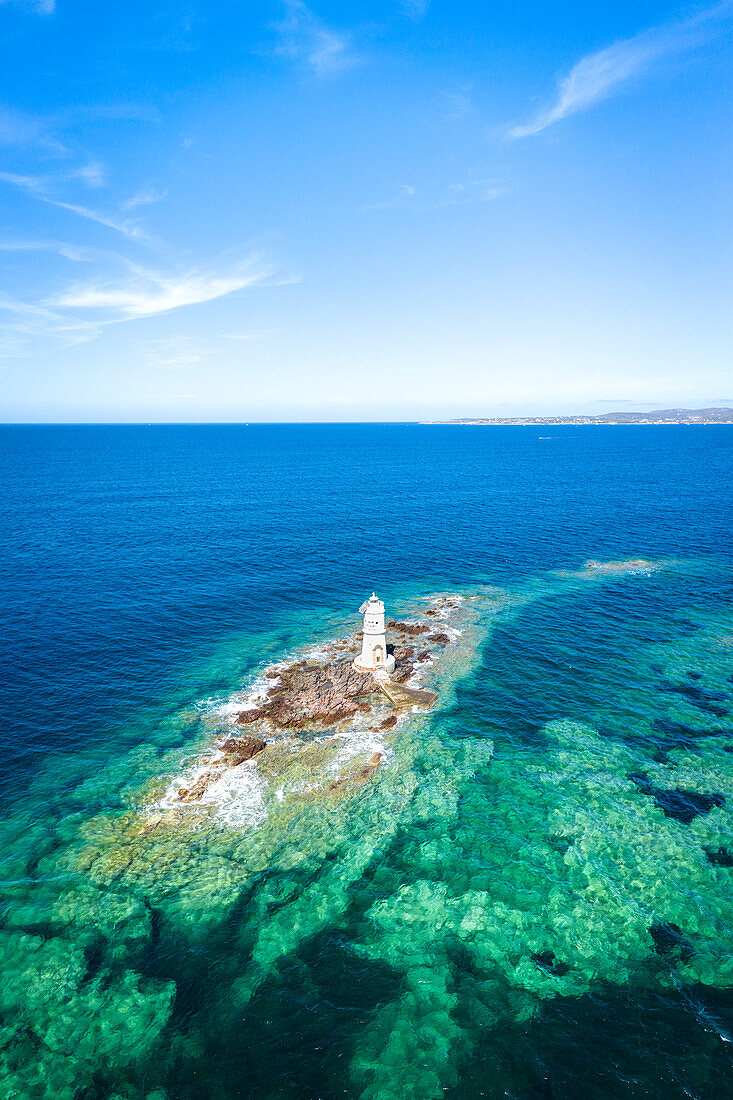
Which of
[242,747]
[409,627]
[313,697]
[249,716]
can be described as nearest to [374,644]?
[313,697]

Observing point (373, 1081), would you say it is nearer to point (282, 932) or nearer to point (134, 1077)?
point (282, 932)

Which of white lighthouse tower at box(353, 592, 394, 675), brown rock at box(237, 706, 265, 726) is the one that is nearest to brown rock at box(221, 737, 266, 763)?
brown rock at box(237, 706, 265, 726)

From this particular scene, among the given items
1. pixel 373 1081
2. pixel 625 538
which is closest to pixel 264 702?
pixel 373 1081

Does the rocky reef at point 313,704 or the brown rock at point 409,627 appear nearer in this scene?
the rocky reef at point 313,704

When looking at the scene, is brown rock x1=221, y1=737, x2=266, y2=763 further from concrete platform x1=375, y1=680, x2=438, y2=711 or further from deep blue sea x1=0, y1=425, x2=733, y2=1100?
concrete platform x1=375, y1=680, x2=438, y2=711

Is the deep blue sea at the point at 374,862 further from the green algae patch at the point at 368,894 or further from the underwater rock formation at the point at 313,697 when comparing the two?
the underwater rock formation at the point at 313,697

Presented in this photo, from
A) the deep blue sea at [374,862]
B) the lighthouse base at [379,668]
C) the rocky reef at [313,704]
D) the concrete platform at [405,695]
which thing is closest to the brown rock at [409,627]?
the rocky reef at [313,704]
